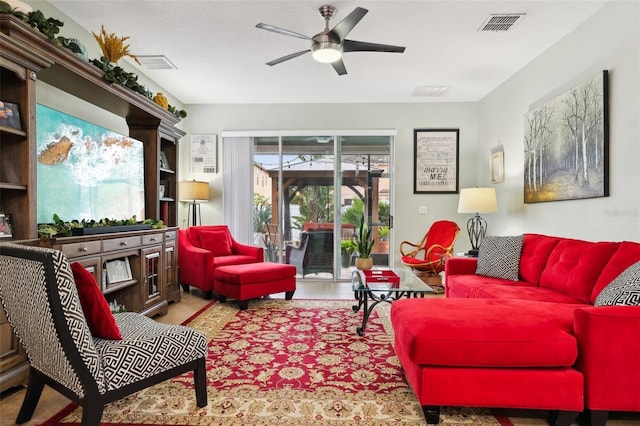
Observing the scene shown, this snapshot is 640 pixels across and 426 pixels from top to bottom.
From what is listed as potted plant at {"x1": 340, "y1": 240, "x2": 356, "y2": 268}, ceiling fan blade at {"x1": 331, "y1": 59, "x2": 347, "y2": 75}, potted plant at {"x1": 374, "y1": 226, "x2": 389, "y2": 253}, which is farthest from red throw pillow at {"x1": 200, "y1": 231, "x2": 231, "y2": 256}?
ceiling fan blade at {"x1": 331, "y1": 59, "x2": 347, "y2": 75}

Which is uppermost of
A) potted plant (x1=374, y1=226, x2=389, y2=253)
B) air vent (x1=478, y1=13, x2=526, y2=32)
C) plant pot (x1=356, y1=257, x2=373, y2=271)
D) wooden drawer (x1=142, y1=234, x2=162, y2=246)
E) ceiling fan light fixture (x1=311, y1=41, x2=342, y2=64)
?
air vent (x1=478, y1=13, x2=526, y2=32)

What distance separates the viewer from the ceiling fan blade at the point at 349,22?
94.7 inches

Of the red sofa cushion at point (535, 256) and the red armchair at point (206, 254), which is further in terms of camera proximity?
the red armchair at point (206, 254)

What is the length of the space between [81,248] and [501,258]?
3339 millimetres

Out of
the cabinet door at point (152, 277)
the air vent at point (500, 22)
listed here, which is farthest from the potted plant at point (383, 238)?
the cabinet door at point (152, 277)

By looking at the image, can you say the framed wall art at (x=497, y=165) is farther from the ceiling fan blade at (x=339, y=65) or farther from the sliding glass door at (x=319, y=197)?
the ceiling fan blade at (x=339, y=65)

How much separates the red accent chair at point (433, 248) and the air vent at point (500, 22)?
2425 millimetres

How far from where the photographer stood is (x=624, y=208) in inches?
106

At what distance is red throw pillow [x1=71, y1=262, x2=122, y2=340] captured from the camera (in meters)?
1.60

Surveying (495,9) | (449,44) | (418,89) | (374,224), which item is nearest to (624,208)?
(495,9)

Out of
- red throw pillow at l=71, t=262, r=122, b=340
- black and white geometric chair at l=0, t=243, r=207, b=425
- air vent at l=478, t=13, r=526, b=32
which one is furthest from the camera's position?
air vent at l=478, t=13, r=526, b=32

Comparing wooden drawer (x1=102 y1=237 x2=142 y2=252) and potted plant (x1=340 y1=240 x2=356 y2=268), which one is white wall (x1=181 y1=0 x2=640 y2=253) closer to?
potted plant (x1=340 y1=240 x2=356 y2=268)

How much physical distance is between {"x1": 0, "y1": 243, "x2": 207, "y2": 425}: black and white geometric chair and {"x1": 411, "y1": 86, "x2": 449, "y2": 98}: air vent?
4.26 m

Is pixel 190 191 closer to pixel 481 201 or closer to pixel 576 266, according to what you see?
pixel 481 201
